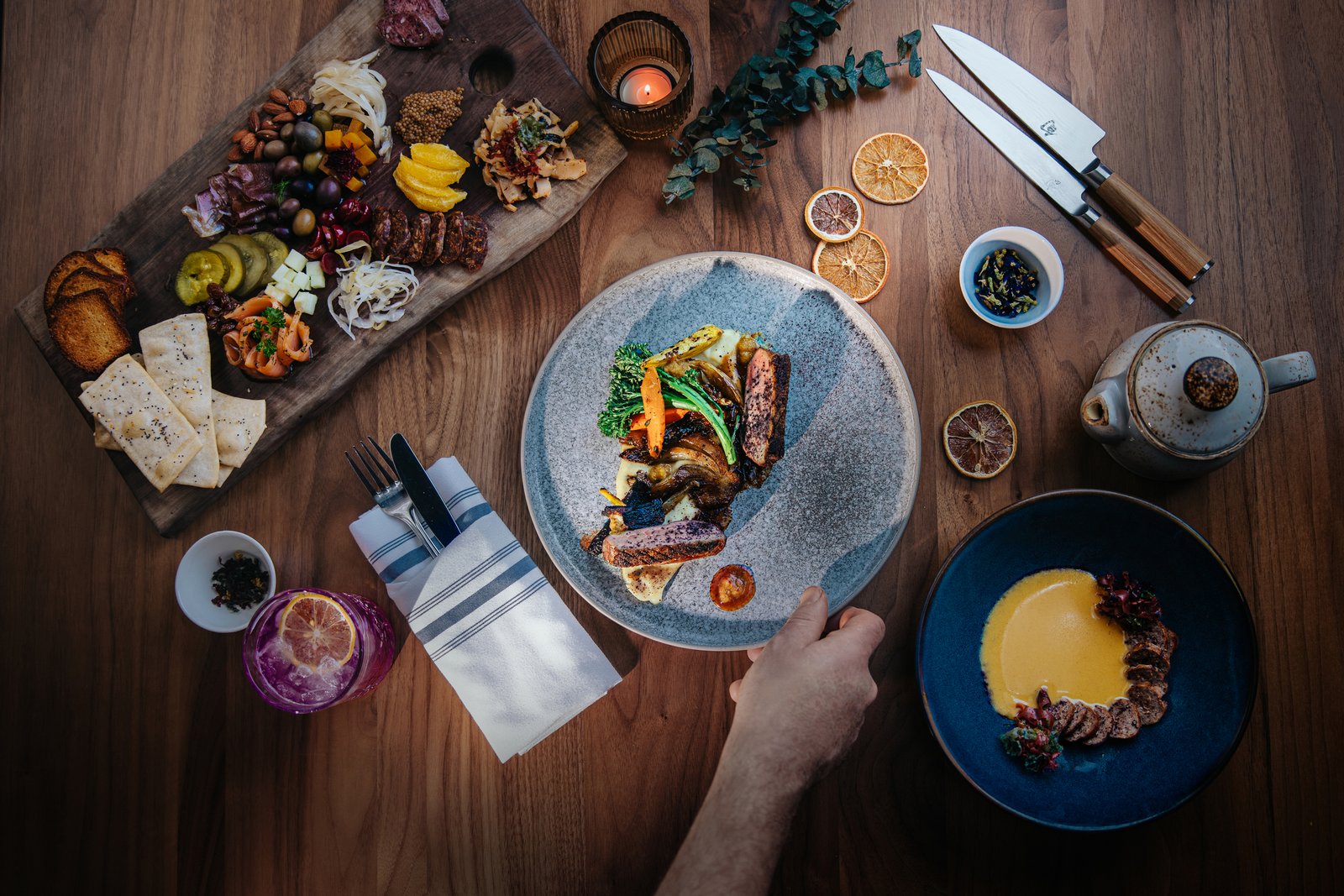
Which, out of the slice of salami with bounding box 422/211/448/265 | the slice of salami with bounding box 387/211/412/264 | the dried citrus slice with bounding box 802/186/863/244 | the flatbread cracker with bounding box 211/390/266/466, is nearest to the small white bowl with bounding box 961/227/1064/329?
→ the dried citrus slice with bounding box 802/186/863/244

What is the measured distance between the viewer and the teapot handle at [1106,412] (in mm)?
1870

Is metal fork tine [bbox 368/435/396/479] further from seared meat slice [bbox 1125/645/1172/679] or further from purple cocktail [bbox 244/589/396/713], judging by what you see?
seared meat slice [bbox 1125/645/1172/679]

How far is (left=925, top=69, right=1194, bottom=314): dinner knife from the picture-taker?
2.12 meters

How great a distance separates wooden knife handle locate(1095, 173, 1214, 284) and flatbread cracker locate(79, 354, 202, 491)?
2.72 m

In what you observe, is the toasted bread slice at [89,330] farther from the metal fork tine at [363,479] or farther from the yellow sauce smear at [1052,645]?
the yellow sauce smear at [1052,645]

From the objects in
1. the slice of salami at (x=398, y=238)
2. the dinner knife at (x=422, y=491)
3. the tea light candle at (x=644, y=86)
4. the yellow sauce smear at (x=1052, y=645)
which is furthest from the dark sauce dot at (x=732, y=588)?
the tea light candle at (x=644, y=86)

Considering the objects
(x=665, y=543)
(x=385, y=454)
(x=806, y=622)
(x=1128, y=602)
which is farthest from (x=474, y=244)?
(x=1128, y=602)

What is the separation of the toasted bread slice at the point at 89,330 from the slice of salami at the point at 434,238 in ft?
3.08

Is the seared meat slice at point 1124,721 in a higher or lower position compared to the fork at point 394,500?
lower

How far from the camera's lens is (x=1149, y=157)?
86.6 inches

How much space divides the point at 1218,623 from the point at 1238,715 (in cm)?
23

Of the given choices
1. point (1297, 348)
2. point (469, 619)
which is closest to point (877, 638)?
point (469, 619)

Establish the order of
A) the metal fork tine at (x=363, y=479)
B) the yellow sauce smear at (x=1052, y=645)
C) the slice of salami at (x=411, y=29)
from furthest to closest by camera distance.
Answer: the slice of salami at (x=411, y=29), the metal fork tine at (x=363, y=479), the yellow sauce smear at (x=1052, y=645)

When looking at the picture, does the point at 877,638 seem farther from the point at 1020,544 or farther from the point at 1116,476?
the point at 1116,476
